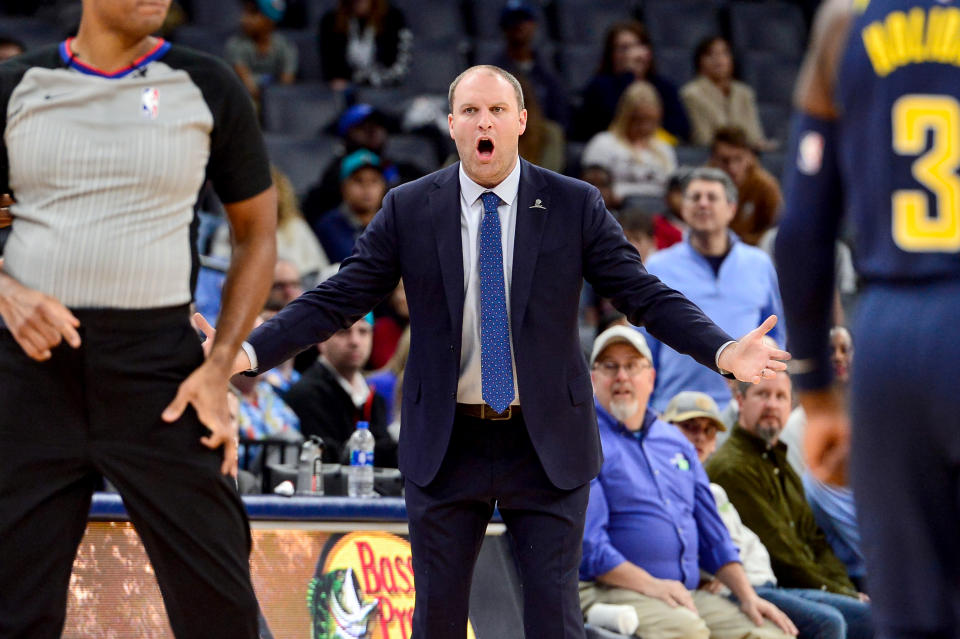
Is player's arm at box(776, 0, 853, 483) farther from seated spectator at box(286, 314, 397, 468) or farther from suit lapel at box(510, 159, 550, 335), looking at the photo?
seated spectator at box(286, 314, 397, 468)

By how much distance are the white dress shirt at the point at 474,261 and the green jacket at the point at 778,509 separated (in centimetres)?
268

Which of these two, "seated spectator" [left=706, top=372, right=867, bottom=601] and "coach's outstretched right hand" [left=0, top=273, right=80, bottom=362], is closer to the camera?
"coach's outstretched right hand" [left=0, top=273, right=80, bottom=362]

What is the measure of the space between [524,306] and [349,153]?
18.3 ft

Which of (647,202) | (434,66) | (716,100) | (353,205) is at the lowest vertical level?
(353,205)

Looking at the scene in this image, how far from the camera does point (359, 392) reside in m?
6.77

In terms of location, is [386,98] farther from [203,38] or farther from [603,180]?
[603,180]

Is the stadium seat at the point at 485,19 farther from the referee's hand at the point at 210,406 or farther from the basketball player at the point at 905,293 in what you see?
the basketball player at the point at 905,293

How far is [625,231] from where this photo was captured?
8.52 meters

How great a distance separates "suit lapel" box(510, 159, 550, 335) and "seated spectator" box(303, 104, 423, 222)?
5.02 m

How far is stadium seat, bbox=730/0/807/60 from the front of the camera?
12.9m

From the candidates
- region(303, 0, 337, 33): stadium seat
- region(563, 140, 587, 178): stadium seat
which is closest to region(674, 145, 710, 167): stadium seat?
region(563, 140, 587, 178): stadium seat

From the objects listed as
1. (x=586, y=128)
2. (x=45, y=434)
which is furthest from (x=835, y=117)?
(x=586, y=128)

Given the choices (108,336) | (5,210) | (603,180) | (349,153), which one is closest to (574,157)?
(603,180)

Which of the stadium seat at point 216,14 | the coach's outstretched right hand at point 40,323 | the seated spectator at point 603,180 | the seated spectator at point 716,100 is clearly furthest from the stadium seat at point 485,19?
the coach's outstretched right hand at point 40,323
